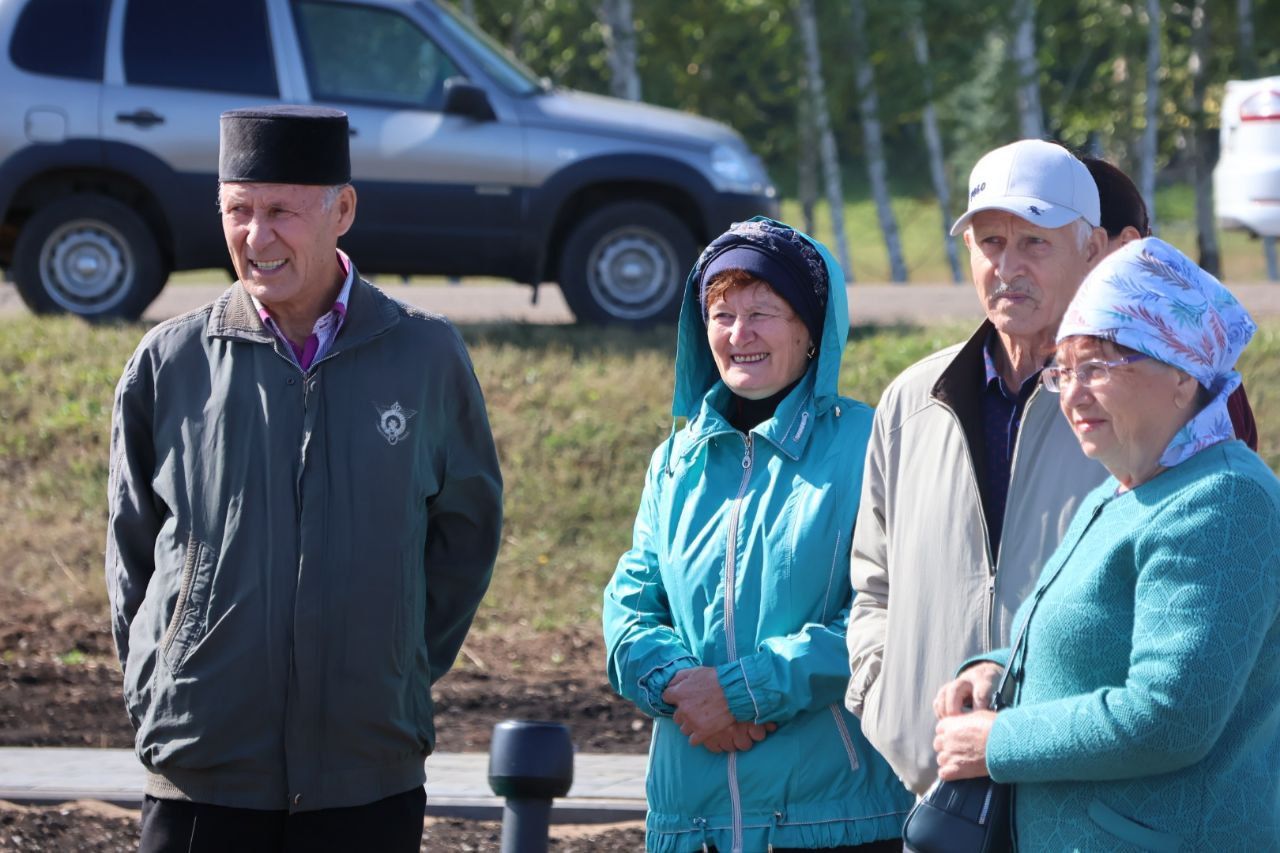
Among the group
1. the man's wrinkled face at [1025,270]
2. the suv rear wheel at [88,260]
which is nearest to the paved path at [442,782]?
the man's wrinkled face at [1025,270]

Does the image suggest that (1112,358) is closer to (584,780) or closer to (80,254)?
(584,780)

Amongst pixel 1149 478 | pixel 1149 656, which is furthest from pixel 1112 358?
pixel 1149 656

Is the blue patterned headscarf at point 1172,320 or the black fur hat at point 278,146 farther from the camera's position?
the black fur hat at point 278,146

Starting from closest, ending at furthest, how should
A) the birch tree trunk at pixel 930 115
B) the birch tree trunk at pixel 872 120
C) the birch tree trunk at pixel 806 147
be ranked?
the birch tree trunk at pixel 872 120 → the birch tree trunk at pixel 806 147 → the birch tree trunk at pixel 930 115

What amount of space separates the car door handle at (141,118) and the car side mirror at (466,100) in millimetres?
1732

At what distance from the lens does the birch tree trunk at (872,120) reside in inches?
1139

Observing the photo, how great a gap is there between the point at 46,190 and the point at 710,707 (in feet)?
27.7

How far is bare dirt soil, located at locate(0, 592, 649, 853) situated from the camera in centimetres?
596

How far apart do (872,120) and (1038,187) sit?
26.2 metres

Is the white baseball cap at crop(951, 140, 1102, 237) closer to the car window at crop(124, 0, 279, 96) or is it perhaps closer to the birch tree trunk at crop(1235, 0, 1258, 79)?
the car window at crop(124, 0, 279, 96)

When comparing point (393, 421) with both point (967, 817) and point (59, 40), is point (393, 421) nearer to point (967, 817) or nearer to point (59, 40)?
point (967, 817)

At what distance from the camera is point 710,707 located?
3826 millimetres

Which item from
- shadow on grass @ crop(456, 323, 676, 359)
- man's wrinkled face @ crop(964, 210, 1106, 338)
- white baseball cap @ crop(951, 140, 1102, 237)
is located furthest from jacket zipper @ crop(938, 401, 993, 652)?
shadow on grass @ crop(456, 323, 676, 359)

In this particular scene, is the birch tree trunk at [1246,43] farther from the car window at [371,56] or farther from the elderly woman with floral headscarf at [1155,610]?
the elderly woman with floral headscarf at [1155,610]
